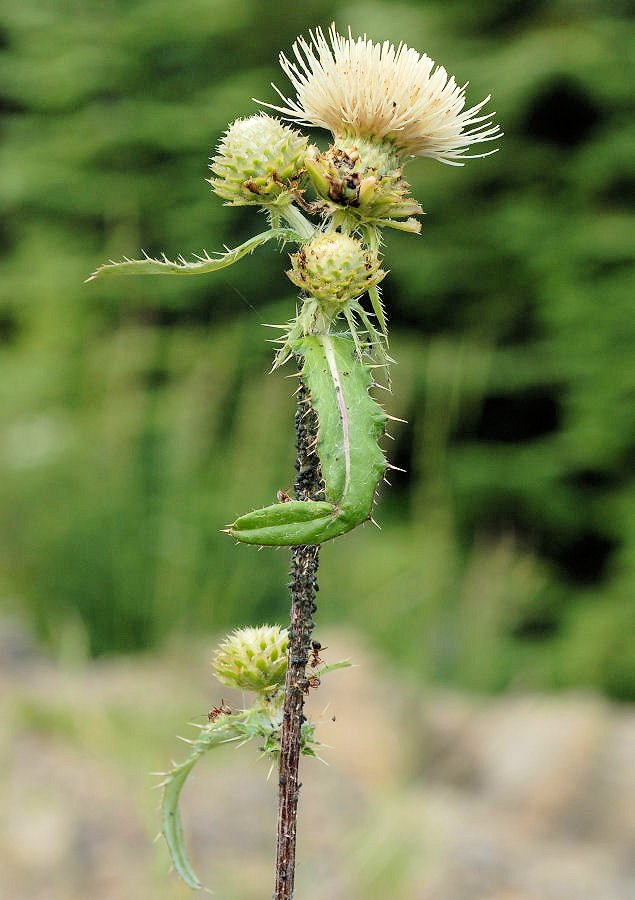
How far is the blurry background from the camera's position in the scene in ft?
13.7

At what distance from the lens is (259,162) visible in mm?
758

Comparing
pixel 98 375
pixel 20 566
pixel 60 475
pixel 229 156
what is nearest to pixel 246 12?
pixel 98 375

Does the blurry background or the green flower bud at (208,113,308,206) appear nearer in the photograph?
the green flower bud at (208,113,308,206)

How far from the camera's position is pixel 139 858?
2633 mm

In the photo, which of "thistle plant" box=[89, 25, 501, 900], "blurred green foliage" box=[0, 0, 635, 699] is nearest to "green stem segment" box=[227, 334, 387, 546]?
"thistle plant" box=[89, 25, 501, 900]

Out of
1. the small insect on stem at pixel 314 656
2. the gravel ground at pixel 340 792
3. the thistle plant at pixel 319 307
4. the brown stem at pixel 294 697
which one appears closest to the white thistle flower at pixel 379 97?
the thistle plant at pixel 319 307

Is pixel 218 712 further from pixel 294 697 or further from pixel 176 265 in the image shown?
pixel 176 265

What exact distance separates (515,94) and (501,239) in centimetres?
61

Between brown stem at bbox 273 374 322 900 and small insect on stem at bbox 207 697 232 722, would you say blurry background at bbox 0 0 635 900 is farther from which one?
brown stem at bbox 273 374 322 900

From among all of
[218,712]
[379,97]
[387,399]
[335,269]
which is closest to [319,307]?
[335,269]

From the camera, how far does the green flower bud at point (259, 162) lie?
0.76 m

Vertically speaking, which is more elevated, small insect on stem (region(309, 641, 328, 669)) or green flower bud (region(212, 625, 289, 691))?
small insect on stem (region(309, 641, 328, 669))

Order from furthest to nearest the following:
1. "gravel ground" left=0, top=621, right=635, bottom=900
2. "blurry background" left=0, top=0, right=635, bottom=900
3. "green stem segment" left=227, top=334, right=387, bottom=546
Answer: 1. "blurry background" left=0, top=0, right=635, bottom=900
2. "gravel ground" left=0, top=621, right=635, bottom=900
3. "green stem segment" left=227, top=334, right=387, bottom=546

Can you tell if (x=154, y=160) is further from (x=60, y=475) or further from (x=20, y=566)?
(x=20, y=566)
